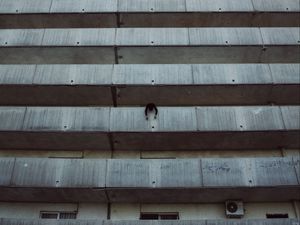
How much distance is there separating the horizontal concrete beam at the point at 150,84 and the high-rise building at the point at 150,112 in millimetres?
41

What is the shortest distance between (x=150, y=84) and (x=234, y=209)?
458cm

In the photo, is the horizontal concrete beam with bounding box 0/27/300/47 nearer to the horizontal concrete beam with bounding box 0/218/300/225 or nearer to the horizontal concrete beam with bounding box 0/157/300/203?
the horizontal concrete beam with bounding box 0/157/300/203

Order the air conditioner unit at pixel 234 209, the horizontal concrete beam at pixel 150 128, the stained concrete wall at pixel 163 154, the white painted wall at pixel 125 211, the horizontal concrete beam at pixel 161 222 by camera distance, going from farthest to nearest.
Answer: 1. the stained concrete wall at pixel 163 154
2. the horizontal concrete beam at pixel 150 128
3. the white painted wall at pixel 125 211
4. the air conditioner unit at pixel 234 209
5. the horizontal concrete beam at pixel 161 222

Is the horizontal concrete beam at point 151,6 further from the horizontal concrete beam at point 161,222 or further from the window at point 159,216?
the horizontal concrete beam at point 161,222

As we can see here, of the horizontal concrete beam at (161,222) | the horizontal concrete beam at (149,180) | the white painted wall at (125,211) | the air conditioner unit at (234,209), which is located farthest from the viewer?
the white painted wall at (125,211)

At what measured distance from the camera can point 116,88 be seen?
39.6ft

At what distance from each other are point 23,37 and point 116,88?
4.24 m

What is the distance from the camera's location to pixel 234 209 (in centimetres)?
1062

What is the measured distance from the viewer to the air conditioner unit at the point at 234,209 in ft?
34.5

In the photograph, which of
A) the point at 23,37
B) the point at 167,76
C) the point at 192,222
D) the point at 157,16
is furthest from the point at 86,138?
the point at 157,16

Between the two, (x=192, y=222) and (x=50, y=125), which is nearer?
(x=192, y=222)

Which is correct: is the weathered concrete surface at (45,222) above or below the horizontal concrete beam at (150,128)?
below

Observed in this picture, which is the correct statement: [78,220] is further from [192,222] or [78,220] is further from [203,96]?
[203,96]

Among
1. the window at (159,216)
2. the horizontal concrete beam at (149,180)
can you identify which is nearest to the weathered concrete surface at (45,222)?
the horizontal concrete beam at (149,180)
